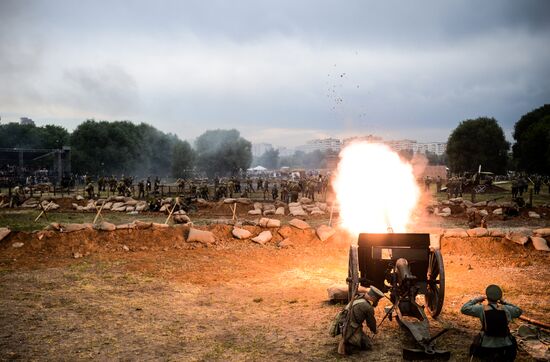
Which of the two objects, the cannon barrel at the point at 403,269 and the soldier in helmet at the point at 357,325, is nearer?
the soldier in helmet at the point at 357,325

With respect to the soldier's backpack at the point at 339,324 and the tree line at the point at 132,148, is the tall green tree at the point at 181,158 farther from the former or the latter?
the soldier's backpack at the point at 339,324

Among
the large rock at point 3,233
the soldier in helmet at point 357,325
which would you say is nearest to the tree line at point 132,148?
the large rock at point 3,233

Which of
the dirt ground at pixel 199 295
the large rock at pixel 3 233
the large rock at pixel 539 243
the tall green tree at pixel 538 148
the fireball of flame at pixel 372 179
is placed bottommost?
the dirt ground at pixel 199 295

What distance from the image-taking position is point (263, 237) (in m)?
15.4

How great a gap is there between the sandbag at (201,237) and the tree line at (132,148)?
166 ft

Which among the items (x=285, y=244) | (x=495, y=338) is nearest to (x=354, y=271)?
(x=495, y=338)

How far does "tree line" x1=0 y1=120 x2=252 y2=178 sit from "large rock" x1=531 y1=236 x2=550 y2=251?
55.1 m

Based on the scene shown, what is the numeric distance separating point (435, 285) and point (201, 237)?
8.84 m

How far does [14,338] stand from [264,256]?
784 cm

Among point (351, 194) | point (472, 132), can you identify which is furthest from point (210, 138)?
point (351, 194)

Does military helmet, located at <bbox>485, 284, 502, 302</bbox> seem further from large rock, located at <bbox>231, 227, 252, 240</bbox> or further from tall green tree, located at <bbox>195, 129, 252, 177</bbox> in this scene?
tall green tree, located at <bbox>195, 129, 252, 177</bbox>

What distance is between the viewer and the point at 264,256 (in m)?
13.9

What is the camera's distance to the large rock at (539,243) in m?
13.7

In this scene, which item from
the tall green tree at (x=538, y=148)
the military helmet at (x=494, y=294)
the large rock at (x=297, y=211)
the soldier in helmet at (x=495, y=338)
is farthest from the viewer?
the tall green tree at (x=538, y=148)
